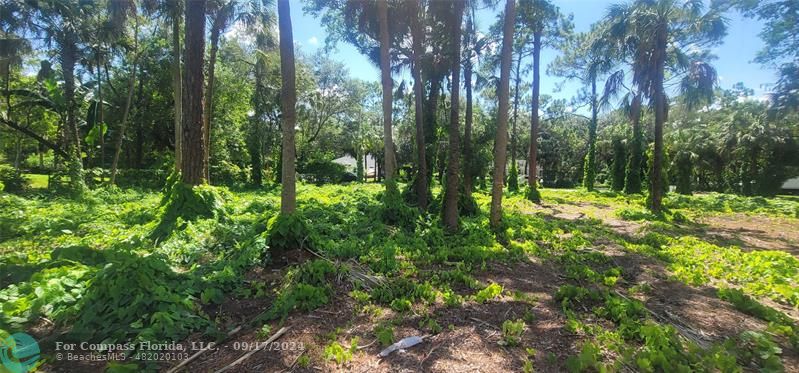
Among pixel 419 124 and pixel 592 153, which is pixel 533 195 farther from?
pixel 592 153

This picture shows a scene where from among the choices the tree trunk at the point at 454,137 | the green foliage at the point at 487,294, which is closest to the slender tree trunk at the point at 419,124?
the tree trunk at the point at 454,137

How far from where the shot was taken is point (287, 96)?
17.6 feet

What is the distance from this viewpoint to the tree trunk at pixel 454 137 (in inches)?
308

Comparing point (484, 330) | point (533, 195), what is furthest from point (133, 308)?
point (533, 195)

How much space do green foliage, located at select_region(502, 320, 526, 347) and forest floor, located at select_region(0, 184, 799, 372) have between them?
0.01 meters

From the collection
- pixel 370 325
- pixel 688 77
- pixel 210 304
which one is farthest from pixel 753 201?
pixel 210 304

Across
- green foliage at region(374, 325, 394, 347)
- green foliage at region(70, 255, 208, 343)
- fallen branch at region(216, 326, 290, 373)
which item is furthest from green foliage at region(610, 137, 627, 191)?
green foliage at region(70, 255, 208, 343)

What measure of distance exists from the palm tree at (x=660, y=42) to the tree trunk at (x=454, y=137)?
749 centimetres

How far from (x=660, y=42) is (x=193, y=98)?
45.6 ft

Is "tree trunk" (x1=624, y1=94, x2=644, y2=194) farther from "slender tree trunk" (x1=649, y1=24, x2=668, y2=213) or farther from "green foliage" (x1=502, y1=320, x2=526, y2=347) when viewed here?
"green foliage" (x1=502, y1=320, x2=526, y2=347)

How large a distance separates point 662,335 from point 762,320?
2.04 meters

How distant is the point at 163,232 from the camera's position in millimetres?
6527

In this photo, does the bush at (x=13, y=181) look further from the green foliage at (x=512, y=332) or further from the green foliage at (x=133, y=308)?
the green foliage at (x=512, y=332)

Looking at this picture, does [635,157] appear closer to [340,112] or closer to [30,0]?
[340,112]
